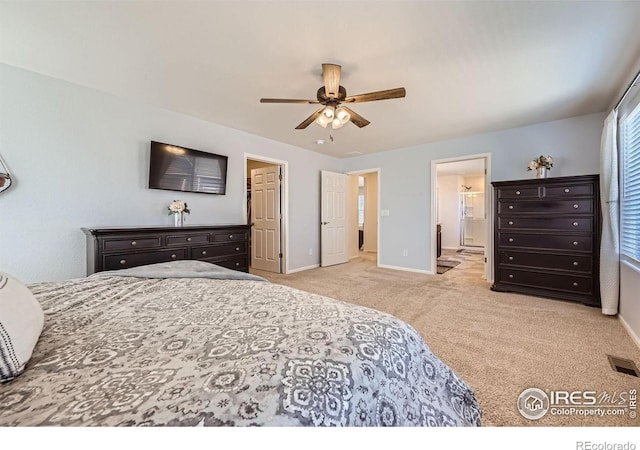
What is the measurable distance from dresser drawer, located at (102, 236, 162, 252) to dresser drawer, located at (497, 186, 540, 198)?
4.29 m

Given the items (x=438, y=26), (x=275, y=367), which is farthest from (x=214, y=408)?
(x=438, y=26)

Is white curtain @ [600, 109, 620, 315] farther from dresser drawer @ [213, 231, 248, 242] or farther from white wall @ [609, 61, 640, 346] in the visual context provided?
dresser drawer @ [213, 231, 248, 242]

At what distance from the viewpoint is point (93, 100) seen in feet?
8.82

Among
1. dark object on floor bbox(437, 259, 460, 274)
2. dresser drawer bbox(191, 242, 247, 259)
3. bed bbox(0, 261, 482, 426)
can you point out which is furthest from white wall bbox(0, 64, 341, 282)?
dark object on floor bbox(437, 259, 460, 274)

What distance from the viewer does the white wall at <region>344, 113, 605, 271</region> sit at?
3.47m

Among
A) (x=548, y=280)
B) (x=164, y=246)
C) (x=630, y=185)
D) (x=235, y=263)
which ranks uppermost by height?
(x=630, y=185)

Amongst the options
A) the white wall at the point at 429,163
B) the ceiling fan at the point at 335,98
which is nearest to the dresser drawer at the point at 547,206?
the white wall at the point at 429,163

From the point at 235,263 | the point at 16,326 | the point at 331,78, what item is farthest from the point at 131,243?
the point at 331,78

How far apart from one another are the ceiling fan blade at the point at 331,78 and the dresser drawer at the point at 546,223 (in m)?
2.93

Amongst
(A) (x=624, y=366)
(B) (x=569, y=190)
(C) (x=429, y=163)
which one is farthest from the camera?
(C) (x=429, y=163)

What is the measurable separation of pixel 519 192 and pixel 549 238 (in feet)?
2.18

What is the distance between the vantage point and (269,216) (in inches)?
195

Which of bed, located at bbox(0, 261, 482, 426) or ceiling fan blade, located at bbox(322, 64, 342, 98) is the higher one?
ceiling fan blade, located at bbox(322, 64, 342, 98)

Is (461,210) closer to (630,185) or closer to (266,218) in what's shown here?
(630,185)
